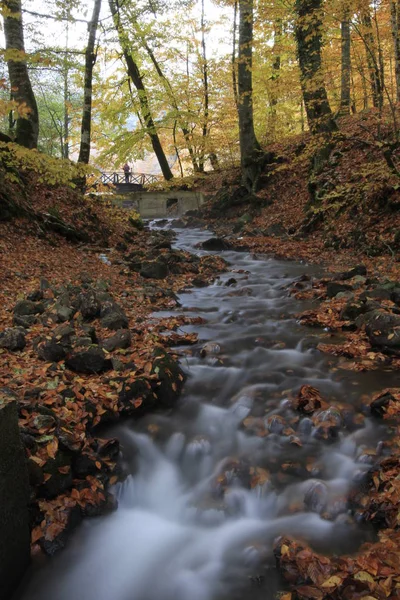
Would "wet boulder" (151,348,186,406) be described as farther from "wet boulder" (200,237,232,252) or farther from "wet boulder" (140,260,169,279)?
"wet boulder" (200,237,232,252)

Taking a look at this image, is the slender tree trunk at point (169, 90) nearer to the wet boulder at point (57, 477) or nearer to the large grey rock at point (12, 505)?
the wet boulder at point (57, 477)

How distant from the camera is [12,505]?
2539mm

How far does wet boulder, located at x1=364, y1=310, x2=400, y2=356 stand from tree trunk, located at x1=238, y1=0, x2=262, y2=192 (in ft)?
34.2

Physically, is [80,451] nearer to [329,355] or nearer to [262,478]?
[262,478]

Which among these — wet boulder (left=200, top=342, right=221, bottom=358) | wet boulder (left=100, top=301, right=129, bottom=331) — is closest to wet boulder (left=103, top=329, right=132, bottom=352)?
wet boulder (left=100, top=301, right=129, bottom=331)

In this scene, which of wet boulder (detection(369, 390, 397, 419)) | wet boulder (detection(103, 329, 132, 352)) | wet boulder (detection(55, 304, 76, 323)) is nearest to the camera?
wet boulder (detection(369, 390, 397, 419))

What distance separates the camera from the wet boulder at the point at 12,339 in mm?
4883

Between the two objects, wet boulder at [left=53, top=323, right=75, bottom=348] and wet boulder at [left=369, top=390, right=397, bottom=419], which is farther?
wet boulder at [left=53, top=323, right=75, bottom=348]

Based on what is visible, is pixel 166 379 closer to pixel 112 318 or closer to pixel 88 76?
pixel 112 318

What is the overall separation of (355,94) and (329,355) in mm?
16588

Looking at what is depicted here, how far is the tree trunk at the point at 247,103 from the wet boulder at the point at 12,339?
1134 centimetres

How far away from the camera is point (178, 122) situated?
2023cm

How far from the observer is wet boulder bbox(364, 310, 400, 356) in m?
5.04

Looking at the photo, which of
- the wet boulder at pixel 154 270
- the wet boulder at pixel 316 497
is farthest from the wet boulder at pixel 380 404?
the wet boulder at pixel 154 270
